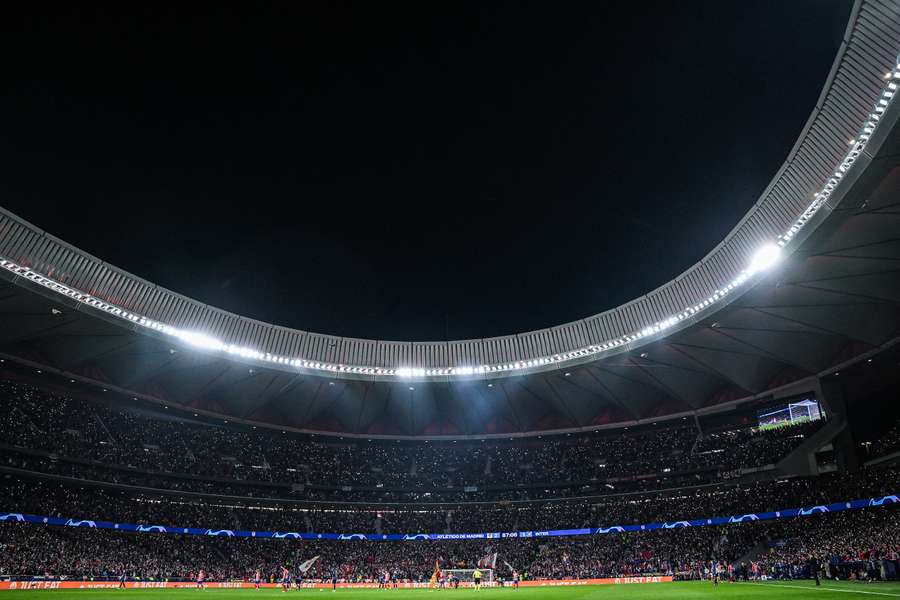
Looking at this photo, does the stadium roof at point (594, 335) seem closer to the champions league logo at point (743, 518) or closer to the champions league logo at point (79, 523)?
the champions league logo at point (743, 518)

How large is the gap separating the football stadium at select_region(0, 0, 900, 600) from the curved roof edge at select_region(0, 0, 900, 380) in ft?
0.40

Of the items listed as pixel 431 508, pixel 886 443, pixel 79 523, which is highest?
pixel 886 443

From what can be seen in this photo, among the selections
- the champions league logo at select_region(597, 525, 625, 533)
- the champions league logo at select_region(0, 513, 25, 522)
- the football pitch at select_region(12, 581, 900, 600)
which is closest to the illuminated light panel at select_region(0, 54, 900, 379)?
the football pitch at select_region(12, 581, 900, 600)

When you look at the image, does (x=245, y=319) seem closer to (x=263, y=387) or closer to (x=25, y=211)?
(x=263, y=387)

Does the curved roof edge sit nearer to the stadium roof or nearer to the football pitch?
the stadium roof

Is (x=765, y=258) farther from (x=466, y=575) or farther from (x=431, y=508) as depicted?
(x=431, y=508)

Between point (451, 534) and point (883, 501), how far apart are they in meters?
34.0

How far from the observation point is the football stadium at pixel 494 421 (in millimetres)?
27547

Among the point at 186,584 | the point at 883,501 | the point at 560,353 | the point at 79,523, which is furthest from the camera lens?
the point at 79,523

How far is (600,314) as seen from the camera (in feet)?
129

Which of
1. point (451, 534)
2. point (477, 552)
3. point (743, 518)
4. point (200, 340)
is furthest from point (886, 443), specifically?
point (200, 340)

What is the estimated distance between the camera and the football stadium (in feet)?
90.4

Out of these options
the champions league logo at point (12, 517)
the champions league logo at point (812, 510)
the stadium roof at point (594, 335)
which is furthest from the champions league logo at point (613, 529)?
the champions league logo at point (12, 517)

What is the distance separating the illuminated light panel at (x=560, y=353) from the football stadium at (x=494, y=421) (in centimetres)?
14
